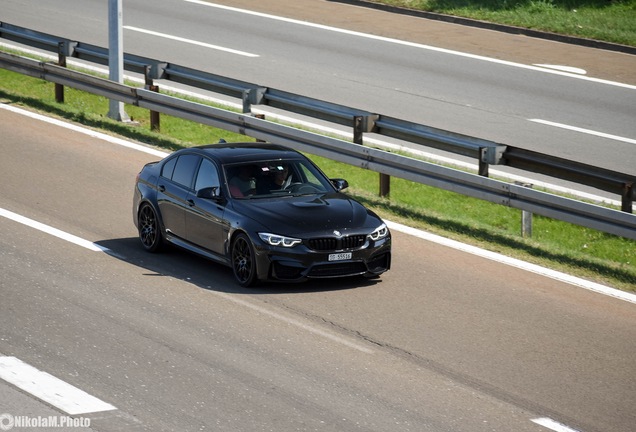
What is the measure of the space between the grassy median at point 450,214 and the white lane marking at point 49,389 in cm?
666

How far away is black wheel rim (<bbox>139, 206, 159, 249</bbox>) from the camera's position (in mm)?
13867

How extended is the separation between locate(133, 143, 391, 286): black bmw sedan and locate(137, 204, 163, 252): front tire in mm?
12

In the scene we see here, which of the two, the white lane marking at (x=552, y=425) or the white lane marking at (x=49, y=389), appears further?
the white lane marking at (x=552, y=425)

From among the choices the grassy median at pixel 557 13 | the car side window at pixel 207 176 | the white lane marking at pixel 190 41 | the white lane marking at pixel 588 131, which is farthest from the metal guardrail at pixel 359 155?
the grassy median at pixel 557 13

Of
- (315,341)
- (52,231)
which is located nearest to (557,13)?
(52,231)

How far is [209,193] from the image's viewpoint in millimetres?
13078

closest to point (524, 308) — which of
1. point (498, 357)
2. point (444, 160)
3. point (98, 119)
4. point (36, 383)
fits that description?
point (498, 357)

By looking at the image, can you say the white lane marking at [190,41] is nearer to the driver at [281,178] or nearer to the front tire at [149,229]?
the front tire at [149,229]

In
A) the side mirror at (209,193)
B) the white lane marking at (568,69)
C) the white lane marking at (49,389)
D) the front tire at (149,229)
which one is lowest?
the white lane marking at (49,389)

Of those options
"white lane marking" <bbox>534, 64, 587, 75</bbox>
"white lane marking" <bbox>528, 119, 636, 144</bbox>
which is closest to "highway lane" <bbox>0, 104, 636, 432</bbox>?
"white lane marking" <bbox>528, 119, 636, 144</bbox>

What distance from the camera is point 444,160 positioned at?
19500 mm

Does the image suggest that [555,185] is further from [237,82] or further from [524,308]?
[524,308]

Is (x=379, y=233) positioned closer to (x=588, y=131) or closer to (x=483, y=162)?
(x=483, y=162)

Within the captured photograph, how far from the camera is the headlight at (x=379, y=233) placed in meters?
12.6
